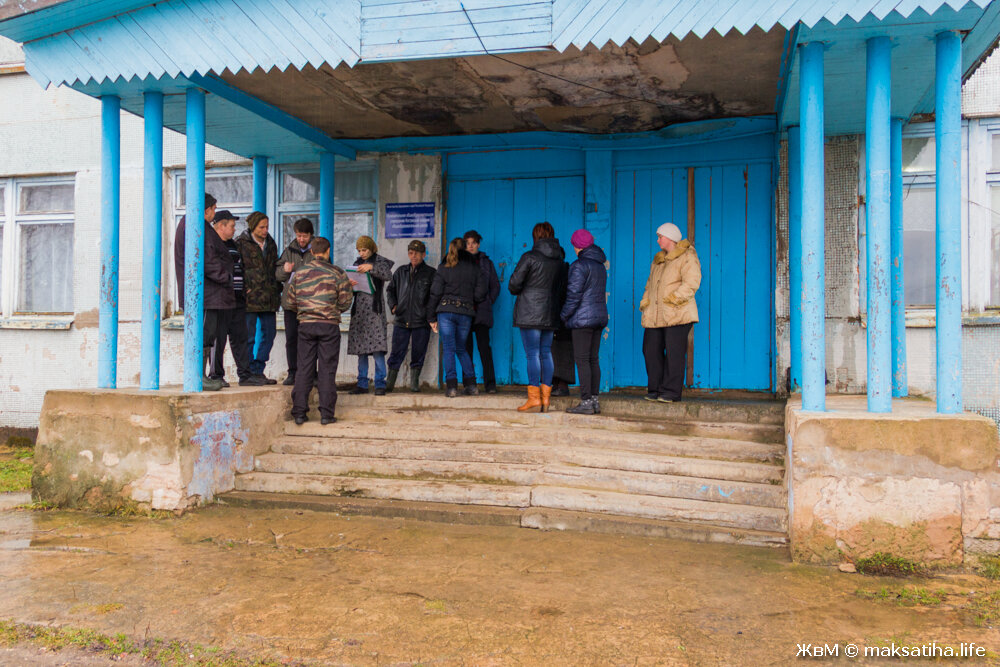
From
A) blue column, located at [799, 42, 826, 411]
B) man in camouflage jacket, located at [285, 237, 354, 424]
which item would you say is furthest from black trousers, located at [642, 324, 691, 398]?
man in camouflage jacket, located at [285, 237, 354, 424]

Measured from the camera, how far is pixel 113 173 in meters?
5.99

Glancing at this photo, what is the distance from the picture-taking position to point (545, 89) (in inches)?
234

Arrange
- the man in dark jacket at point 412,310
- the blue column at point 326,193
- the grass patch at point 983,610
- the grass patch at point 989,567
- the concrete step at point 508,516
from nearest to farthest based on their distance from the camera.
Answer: the grass patch at point 983,610 < the grass patch at point 989,567 < the concrete step at point 508,516 < the man in dark jacket at point 412,310 < the blue column at point 326,193

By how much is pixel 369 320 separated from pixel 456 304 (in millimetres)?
887

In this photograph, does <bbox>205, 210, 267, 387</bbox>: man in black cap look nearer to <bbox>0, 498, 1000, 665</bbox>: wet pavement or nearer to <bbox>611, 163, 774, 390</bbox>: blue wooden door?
<bbox>0, 498, 1000, 665</bbox>: wet pavement

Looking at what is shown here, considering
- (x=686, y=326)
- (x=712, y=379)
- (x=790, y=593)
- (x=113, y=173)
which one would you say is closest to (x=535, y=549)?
(x=790, y=593)

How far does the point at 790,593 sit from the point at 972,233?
4.51m

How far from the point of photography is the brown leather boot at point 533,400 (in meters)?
6.25

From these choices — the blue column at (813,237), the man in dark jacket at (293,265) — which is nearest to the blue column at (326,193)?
the man in dark jacket at (293,265)

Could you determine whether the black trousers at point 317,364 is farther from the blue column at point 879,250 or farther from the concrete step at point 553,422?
the blue column at point 879,250

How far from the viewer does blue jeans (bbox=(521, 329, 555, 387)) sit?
6.31 metres

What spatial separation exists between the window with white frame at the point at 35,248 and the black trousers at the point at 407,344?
4.34 meters

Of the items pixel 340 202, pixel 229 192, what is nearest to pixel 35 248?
pixel 229 192

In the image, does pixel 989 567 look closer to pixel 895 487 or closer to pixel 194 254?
pixel 895 487
